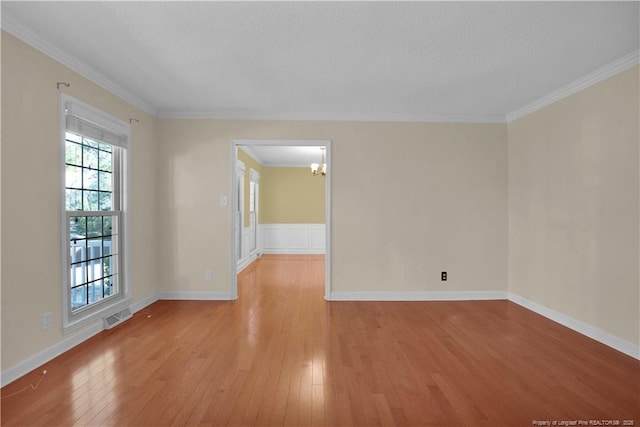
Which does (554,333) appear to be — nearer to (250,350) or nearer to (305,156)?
(250,350)

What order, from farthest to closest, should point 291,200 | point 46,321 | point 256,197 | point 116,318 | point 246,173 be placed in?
point 291,200
point 256,197
point 246,173
point 116,318
point 46,321

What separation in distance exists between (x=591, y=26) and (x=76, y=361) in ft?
15.8

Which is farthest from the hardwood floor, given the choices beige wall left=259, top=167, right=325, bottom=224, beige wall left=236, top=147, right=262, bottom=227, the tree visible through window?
beige wall left=259, top=167, right=325, bottom=224

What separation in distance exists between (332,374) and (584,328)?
2.78 meters

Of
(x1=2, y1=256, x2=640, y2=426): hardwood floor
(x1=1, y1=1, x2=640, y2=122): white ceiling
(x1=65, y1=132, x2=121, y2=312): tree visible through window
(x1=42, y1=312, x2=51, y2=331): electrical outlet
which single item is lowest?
(x1=2, y1=256, x2=640, y2=426): hardwood floor

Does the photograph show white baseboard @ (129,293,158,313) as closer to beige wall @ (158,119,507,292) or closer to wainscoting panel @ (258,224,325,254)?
beige wall @ (158,119,507,292)

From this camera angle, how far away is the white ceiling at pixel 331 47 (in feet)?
7.57

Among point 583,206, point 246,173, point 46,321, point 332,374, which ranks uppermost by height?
point 246,173

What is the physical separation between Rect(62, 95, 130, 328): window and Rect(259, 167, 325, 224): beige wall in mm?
6019

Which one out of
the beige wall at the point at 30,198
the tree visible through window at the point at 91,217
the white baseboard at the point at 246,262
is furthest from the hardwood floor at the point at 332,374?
the white baseboard at the point at 246,262

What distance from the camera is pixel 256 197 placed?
30.5ft

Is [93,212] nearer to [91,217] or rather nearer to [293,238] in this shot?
[91,217]

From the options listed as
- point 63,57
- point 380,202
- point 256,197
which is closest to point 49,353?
point 63,57

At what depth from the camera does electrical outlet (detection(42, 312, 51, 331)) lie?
9.09 ft
